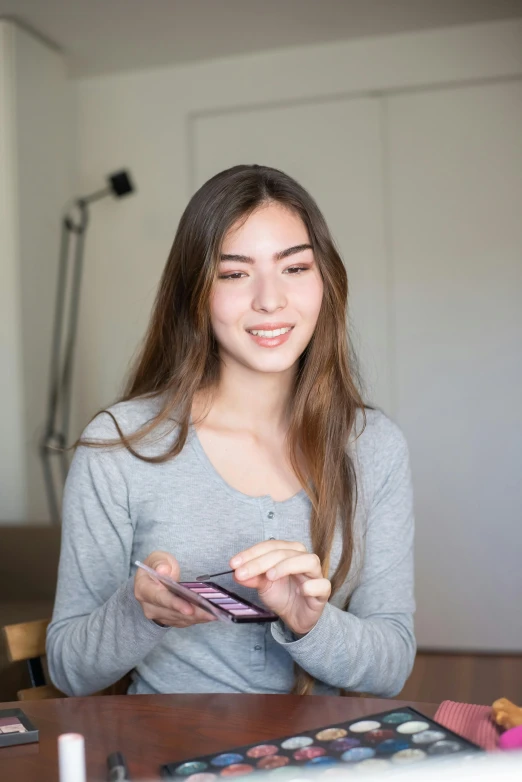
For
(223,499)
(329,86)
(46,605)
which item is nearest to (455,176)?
(329,86)

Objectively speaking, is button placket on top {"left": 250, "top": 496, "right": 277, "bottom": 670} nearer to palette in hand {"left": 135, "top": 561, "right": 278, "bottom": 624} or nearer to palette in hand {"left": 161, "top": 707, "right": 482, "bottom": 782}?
palette in hand {"left": 135, "top": 561, "right": 278, "bottom": 624}

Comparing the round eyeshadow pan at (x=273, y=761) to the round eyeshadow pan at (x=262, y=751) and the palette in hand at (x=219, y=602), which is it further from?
the palette in hand at (x=219, y=602)

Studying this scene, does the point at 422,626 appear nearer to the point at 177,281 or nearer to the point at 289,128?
the point at 289,128

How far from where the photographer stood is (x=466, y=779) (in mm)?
700

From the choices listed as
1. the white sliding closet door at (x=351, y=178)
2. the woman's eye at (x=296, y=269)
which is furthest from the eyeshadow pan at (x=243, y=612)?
the white sliding closet door at (x=351, y=178)

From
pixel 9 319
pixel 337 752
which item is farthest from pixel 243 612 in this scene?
A: pixel 9 319

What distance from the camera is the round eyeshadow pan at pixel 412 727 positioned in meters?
0.88

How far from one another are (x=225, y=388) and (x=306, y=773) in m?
0.90

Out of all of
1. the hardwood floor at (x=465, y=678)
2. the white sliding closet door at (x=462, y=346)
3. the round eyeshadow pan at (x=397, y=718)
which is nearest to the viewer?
the round eyeshadow pan at (x=397, y=718)

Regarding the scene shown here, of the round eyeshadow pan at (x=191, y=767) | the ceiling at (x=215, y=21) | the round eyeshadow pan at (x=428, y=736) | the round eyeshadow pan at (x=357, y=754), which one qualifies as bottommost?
the round eyeshadow pan at (x=191, y=767)

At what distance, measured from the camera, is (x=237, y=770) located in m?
0.83

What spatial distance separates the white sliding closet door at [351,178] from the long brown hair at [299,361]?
7.58 feet

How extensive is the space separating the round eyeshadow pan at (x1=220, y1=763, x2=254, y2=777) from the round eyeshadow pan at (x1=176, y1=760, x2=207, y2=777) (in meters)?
0.03

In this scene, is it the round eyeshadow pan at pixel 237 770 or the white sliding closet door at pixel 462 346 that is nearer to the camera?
the round eyeshadow pan at pixel 237 770
